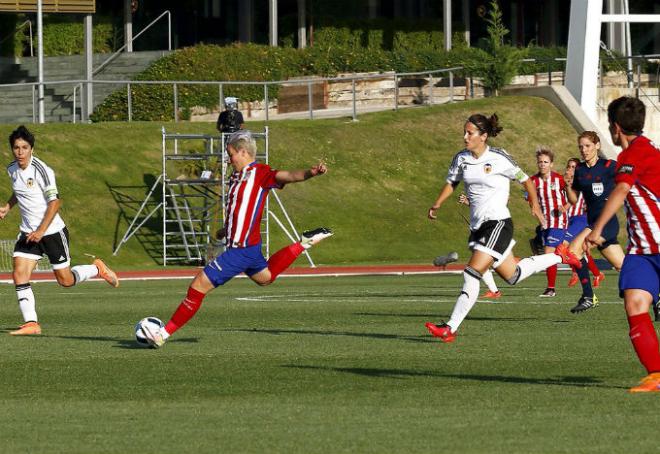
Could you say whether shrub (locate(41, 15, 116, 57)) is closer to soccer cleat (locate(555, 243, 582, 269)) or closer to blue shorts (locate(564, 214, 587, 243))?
blue shorts (locate(564, 214, 587, 243))

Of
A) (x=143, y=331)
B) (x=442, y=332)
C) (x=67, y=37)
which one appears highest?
(x=67, y=37)

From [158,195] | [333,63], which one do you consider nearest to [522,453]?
[158,195]

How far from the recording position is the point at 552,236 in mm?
20922

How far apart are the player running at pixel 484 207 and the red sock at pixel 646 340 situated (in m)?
3.88

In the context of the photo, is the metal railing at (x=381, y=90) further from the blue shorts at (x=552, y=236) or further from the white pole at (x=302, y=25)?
the blue shorts at (x=552, y=236)

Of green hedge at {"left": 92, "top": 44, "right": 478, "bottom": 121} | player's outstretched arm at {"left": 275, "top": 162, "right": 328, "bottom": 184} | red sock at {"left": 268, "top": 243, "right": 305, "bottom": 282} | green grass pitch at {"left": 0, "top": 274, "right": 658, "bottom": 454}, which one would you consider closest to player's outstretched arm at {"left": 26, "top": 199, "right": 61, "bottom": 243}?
green grass pitch at {"left": 0, "top": 274, "right": 658, "bottom": 454}

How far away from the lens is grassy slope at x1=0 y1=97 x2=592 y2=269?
34406 mm

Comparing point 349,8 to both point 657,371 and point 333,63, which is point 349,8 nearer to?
point 333,63

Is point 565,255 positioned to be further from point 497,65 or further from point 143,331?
point 497,65

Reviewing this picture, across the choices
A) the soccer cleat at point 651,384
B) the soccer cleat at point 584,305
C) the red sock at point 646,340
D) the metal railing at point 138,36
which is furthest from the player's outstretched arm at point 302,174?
the metal railing at point 138,36

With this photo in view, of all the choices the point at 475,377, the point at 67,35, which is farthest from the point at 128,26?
the point at 475,377

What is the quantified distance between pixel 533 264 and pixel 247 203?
340 cm

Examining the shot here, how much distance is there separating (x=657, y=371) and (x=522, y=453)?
2.39m

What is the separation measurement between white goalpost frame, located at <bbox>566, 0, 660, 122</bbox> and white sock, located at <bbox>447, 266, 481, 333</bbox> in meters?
27.3
